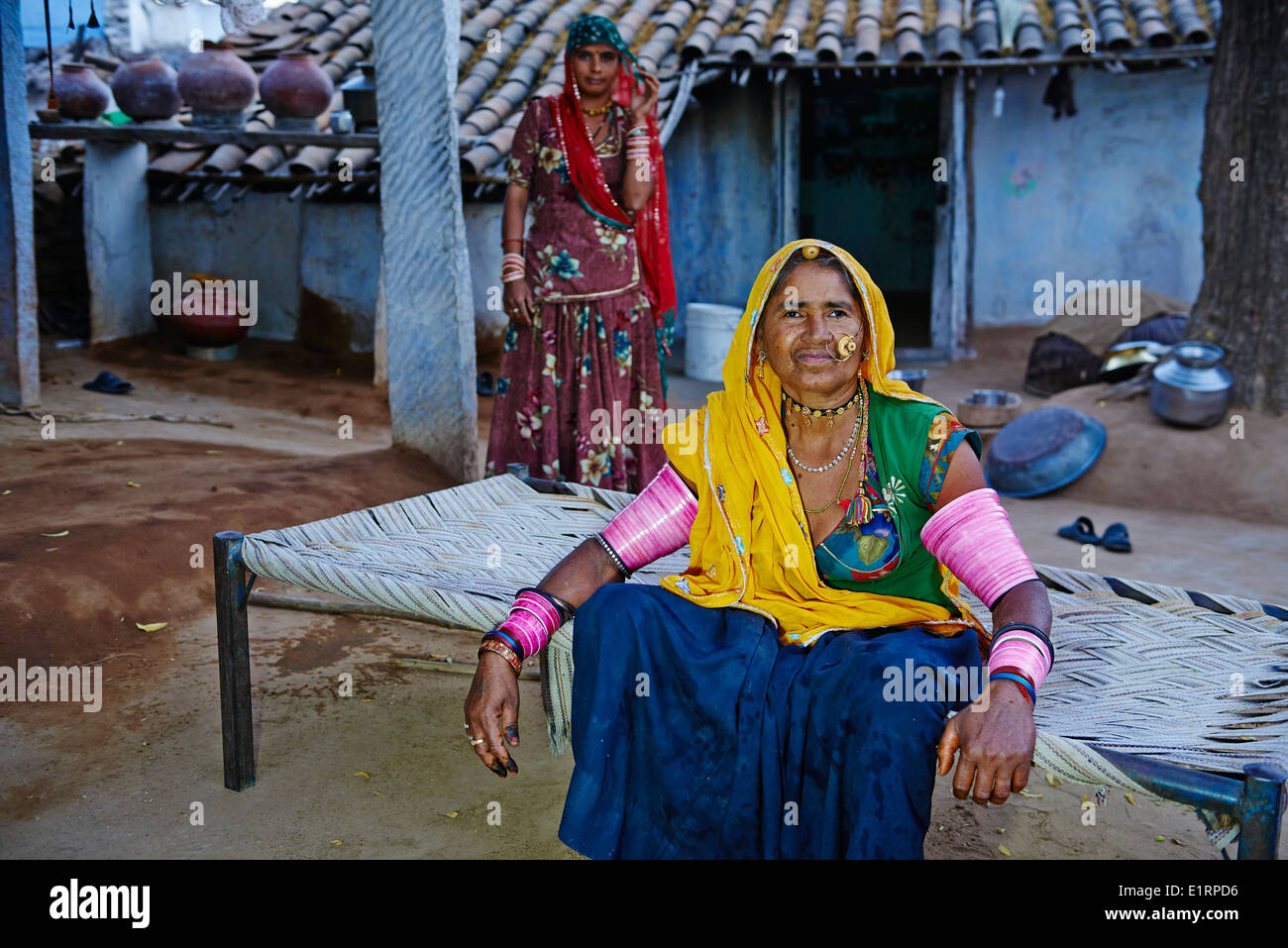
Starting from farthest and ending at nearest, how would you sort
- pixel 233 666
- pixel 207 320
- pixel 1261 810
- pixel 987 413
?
pixel 207 320
pixel 987 413
pixel 233 666
pixel 1261 810

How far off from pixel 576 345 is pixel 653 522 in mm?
2234

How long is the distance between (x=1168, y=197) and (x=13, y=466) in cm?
964

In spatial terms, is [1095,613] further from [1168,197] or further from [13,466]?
[1168,197]

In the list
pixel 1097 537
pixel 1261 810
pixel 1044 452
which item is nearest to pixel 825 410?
pixel 1261 810


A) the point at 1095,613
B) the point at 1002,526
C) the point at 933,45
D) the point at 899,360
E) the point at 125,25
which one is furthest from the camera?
the point at 125,25

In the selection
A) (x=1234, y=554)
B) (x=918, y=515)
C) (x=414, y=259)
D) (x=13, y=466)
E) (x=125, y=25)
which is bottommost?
(x=1234, y=554)

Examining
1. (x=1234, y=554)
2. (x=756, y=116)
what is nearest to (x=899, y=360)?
(x=756, y=116)

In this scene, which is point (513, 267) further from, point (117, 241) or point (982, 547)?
point (117, 241)

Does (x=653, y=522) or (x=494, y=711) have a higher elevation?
(x=653, y=522)

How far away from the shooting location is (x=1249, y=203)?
6.57 meters

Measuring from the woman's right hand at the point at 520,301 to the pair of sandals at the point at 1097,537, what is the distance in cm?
274

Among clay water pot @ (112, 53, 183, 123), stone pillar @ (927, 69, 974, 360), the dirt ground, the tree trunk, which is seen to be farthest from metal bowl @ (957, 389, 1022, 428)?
clay water pot @ (112, 53, 183, 123)

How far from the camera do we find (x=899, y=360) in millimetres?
10555
